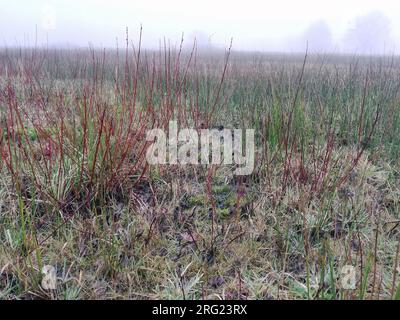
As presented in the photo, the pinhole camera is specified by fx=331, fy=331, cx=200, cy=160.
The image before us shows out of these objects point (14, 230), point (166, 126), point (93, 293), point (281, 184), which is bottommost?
point (93, 293)

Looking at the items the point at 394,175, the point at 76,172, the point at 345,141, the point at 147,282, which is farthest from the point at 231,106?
the point at 147,282

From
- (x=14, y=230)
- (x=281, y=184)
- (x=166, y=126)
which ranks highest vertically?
(x=166, y=126)

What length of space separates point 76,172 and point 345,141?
243 centimetres

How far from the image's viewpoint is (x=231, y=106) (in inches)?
146

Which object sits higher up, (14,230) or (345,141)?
(345,141)

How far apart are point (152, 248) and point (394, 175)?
1941 mm

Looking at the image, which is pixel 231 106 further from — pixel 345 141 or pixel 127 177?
pixel 127 177

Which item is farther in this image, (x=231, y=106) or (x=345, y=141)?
(x=231, y=106)

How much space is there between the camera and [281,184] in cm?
221

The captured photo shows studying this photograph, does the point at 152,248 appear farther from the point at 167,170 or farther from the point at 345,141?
the point at 345,141
